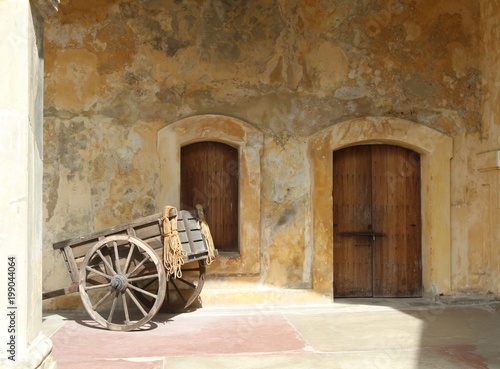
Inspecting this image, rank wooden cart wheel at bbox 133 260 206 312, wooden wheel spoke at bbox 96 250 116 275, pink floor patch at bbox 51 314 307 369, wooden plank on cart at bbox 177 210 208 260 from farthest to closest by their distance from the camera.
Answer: wooden cart wheel at bbox 133 260 206 312
wooden plank on cart at bbox 177 210 208 260
wooden wheel spoke at bbox 96 250 116 275
pink floor patch at bbox 51 314 307 369

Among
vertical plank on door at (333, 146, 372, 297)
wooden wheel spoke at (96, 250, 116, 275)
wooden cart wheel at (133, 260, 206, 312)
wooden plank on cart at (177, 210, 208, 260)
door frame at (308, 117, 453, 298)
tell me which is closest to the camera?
wooden wheel spoke at (96, 250, 116, 275)

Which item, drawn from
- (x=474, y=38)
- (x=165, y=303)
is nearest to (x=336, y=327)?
(x=165, y=303)

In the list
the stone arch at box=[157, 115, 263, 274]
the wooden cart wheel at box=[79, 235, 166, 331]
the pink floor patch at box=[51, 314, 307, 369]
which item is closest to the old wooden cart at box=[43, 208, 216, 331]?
the wooden cart wheel at box=[79, 235, 166, 331]

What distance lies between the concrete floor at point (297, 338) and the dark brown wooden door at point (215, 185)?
3.61 feet

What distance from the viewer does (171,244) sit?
22.0 ft

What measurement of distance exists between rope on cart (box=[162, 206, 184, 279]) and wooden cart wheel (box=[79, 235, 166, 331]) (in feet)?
0.46

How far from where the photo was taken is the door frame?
834 centimetres

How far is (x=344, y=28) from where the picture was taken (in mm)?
8492

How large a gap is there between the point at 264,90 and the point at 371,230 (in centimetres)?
253

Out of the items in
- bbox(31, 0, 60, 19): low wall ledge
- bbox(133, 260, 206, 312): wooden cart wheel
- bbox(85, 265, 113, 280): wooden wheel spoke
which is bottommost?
bbox(133, 260, 206, 312): wooden cart wheel

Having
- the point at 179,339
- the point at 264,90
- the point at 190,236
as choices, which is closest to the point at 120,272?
the point at 190,236

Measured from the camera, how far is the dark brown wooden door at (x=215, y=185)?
8391 millimetres

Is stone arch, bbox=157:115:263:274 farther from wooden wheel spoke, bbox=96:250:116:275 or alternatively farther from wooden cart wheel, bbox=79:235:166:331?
wooden wheel spoke, bbox=96:250:116:275

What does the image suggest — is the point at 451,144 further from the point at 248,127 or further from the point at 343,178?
the point at 248,127
